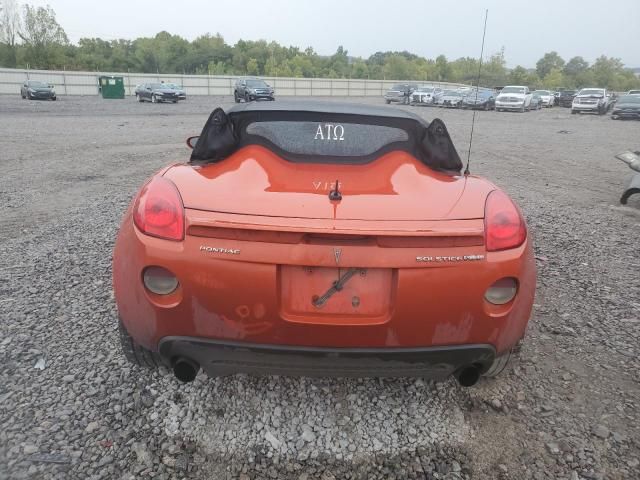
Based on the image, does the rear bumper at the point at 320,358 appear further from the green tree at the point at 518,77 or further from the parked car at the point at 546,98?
the green tree at the point at 518,77

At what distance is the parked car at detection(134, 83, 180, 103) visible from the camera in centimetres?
3612

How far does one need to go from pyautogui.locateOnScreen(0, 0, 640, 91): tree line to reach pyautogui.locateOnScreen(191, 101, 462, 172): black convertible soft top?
8119cm

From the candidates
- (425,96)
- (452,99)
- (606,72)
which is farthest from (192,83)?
(606,72)

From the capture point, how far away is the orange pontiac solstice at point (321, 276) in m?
1.88

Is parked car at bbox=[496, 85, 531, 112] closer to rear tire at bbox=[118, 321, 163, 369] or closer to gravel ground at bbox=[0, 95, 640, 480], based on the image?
gravel ground at bbox=[0, 95, 640, 480]

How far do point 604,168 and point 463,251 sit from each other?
11.0 meters

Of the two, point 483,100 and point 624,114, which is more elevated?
point 483,100

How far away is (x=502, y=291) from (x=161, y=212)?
1444 mm

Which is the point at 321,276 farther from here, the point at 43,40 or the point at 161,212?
the point at 43,40

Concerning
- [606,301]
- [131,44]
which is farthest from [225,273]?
[131,44]

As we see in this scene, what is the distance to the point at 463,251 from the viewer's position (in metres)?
1.94

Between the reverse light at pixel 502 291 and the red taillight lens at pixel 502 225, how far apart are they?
0.45 ft

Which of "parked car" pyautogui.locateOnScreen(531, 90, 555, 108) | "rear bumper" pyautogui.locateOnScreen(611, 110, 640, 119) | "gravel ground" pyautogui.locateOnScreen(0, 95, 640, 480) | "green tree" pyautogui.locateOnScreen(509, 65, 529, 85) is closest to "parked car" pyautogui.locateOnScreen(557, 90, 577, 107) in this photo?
"parked car" pyautogui.locateOnScreen(531, 90, 555, 108)

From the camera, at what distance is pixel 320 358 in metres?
1.98
